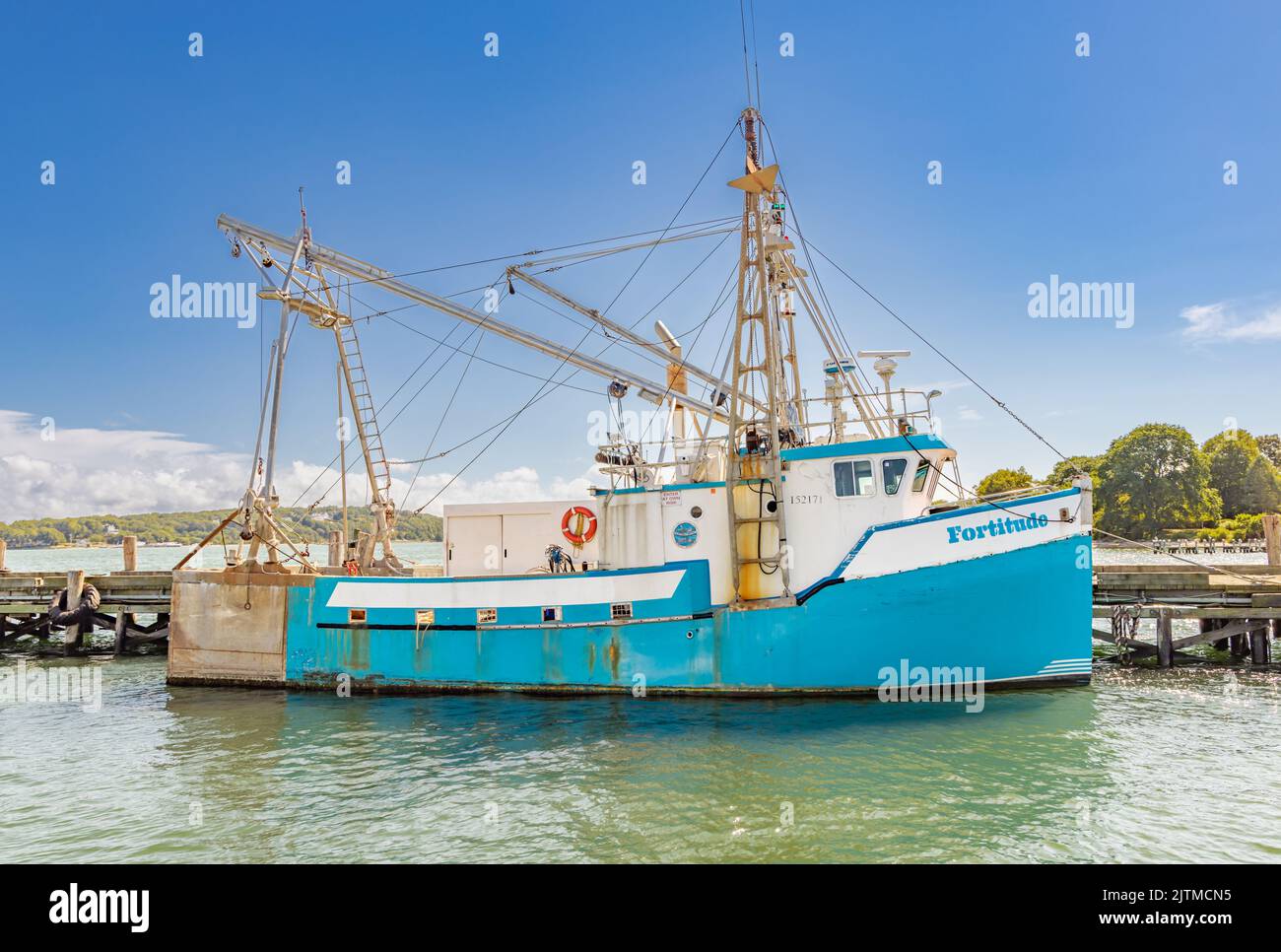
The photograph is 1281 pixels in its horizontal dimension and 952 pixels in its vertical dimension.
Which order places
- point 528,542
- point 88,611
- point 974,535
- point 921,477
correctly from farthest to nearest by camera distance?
point 88,611
point 528,542
point 921,477
point 974,535

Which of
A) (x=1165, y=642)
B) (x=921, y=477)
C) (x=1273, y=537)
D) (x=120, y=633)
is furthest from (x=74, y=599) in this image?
(x=1273, y=537)

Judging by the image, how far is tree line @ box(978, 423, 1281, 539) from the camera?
7231cm

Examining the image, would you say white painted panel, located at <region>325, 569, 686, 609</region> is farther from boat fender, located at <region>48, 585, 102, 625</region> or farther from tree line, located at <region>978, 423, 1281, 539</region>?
tree line, located at <region>978, 423, 1281, 539</region>

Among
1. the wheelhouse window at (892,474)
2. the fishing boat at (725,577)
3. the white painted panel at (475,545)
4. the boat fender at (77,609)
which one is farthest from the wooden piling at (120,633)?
the wheelhouse window at (892,474)

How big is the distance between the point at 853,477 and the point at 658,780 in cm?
677

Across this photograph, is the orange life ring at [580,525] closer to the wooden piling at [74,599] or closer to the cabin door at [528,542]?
the cabin door at [528,542]

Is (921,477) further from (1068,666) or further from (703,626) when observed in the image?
(703,626)

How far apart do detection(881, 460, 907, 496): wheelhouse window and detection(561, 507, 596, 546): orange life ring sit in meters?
5.66

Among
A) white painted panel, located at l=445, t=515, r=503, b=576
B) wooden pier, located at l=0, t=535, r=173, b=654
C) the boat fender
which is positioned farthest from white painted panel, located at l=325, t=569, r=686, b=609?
the boat fender

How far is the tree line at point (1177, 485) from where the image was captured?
7231cm

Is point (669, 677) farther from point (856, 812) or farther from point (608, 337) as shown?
point (608, 337)

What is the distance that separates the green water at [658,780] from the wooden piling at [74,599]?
1014 cm

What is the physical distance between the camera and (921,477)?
13.8 metres
